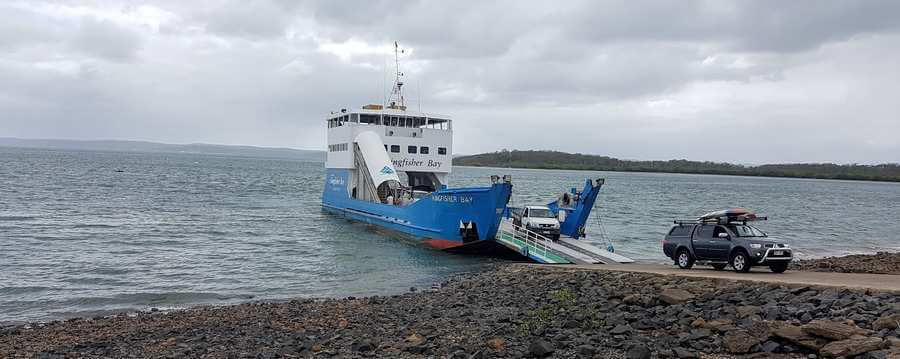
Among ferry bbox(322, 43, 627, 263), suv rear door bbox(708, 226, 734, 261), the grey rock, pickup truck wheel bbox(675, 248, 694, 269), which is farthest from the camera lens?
ferry bbox(322, 43, 627, 263)

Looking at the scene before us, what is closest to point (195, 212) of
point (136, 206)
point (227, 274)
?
point (136, 206)

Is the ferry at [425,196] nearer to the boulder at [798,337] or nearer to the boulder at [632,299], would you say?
the boulder at [632,299]

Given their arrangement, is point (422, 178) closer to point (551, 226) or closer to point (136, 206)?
point (551, 226)

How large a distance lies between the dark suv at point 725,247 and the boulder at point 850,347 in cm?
743

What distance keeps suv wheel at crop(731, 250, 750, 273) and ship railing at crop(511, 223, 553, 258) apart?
708 centimetres

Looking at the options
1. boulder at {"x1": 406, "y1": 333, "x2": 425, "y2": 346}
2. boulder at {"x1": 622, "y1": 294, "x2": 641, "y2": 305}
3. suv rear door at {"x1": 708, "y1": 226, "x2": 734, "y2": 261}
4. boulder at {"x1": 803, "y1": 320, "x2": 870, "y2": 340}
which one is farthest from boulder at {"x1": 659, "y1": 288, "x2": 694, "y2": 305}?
boulder at {"x1": 406, "y1": 333, "x2": 425, "y2": 346}

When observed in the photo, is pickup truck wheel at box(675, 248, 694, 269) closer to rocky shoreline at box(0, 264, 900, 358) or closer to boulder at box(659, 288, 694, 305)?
rocky shoreline at box(0, 264, 900, 358)

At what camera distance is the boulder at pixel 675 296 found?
11.6 metres

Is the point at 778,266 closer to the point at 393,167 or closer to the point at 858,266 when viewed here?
the point at 858,266

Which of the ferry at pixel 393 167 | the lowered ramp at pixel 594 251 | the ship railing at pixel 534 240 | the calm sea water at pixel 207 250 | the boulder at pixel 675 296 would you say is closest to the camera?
the boulder at pixel 675 296

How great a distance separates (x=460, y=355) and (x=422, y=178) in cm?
2987

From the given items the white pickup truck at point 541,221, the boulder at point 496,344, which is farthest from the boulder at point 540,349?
the white pickup truck at point 541,221

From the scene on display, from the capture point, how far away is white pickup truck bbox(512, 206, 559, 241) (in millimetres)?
25250

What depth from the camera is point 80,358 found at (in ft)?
34.2
